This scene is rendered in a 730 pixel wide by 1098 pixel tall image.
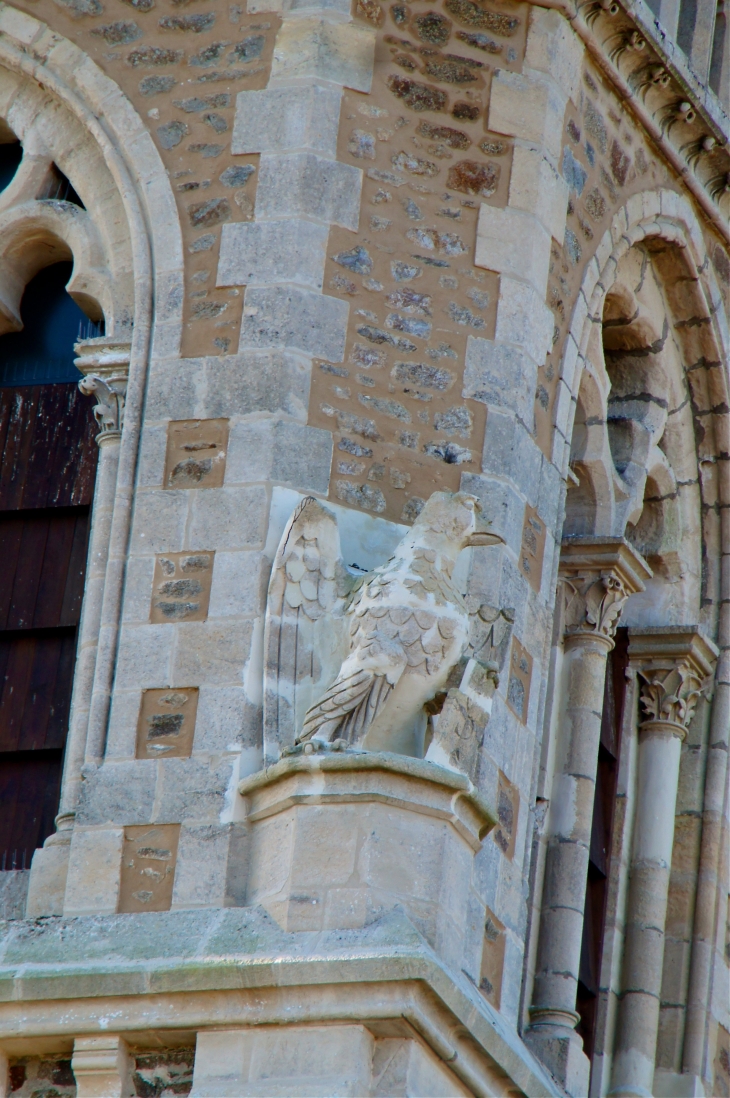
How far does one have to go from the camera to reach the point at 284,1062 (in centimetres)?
855

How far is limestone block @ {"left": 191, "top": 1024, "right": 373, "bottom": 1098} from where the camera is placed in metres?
8.49

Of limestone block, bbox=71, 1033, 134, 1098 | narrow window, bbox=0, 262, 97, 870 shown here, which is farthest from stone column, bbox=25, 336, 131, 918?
limestone block, bbox=71, 1033, 134, 1098

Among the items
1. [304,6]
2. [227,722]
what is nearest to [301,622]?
[227,722]

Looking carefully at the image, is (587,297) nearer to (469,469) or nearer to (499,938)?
(469,469)

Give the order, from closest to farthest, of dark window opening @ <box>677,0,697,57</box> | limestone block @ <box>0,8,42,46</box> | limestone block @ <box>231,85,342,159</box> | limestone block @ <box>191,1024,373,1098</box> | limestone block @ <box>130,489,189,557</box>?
limestone block @ <box>191,1024,373,1098</box> < limestone block @ <box>130,489,189,557</box> < limestone block @ <box>231,85,342,159</box> < limestone block @ <box>0,8,42,46</box> < dark window opening @ <box>677,0,697,57</box>

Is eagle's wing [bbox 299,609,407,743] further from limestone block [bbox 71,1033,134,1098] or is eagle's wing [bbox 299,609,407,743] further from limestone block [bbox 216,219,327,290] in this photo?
limestone block [bbox 216,219,327,290]

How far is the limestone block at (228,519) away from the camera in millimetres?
9570

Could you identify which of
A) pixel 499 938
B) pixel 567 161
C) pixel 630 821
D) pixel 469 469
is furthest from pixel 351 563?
pixel 630 821

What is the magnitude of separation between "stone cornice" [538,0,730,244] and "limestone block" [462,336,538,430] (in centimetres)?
156

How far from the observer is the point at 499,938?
9602 millimetres

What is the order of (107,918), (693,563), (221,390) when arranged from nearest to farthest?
(107,918), (221,390), (693,563)

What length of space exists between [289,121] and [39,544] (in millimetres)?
1912

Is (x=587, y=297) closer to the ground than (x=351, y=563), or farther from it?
farther from it

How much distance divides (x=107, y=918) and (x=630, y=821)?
11.8 ft
